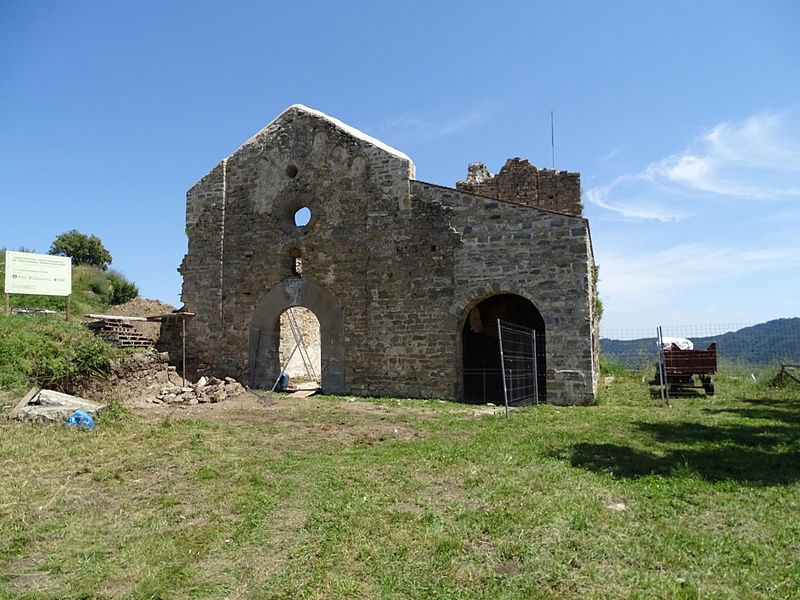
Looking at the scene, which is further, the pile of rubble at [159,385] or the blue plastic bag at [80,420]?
the pile of rubble at [159,385]

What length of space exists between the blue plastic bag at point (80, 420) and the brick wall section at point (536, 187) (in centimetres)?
1141

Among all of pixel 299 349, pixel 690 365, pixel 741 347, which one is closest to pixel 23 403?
pixel 299 349

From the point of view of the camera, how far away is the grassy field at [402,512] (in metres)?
3.41

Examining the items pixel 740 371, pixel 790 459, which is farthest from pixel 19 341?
pixel 740 371

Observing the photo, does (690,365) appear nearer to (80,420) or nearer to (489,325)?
(489,325)

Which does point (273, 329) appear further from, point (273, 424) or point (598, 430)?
point (598, 430)

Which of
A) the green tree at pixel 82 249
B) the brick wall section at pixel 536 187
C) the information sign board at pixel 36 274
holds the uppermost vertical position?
the green tree at pixel 82 249

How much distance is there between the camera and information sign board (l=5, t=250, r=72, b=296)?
496 inches

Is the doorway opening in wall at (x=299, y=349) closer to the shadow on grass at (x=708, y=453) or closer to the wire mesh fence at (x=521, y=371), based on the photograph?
the wire mesh fence at (x=521, y=371)

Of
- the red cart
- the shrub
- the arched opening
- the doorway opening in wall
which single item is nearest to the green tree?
the shrub

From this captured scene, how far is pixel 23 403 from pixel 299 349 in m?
8.81

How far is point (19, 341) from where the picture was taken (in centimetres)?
1073

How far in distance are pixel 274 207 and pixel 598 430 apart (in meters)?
10.4

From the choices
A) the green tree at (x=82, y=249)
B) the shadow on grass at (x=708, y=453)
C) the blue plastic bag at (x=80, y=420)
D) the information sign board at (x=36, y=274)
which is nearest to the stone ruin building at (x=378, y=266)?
the information sign board at (x=36, y=274)
